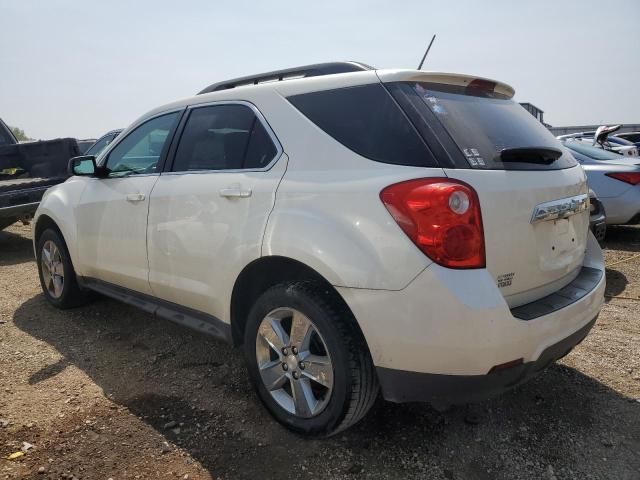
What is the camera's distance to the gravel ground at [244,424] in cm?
234

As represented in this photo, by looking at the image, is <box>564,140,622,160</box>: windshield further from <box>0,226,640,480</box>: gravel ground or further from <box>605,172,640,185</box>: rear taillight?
<box>0,226,640,480</box>: gravel ground

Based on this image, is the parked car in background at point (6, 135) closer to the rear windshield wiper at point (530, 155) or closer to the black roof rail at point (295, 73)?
the black roof rail at point (295, 73)

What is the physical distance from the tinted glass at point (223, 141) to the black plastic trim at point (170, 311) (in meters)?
0.86

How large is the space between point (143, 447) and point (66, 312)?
242 centimetres

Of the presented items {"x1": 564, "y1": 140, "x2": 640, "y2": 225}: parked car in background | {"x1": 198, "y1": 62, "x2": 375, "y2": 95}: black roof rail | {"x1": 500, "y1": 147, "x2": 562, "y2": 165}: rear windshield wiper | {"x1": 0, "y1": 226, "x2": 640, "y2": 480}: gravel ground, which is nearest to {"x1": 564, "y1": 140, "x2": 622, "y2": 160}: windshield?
{"x1": 564, "y1": 140, "x2": 640, "y2": 225}: parked car in background

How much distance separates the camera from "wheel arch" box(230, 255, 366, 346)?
2.35 metres

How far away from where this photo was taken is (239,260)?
259 centimetres

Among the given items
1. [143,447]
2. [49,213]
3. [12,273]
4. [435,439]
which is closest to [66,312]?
[49,213]

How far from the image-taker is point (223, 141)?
2.93 m

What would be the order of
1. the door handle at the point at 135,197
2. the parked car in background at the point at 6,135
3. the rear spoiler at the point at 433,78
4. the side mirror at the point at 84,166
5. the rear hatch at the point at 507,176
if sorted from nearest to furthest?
1. the rear hatch at the point at 507,176
2. the rear spoiler at the point at 433,78
3. the door handle at the point at 135,197
4. the side mirror at the point at 84,166
5. the parked car in background at the point at 6,135

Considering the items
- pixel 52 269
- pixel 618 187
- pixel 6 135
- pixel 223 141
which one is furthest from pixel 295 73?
pixel 6 135

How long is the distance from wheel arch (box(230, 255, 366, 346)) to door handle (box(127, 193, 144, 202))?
107 centimetres

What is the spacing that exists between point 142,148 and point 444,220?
2.50 metres

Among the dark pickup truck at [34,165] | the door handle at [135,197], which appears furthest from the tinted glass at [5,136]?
the door handle at [135,197]
